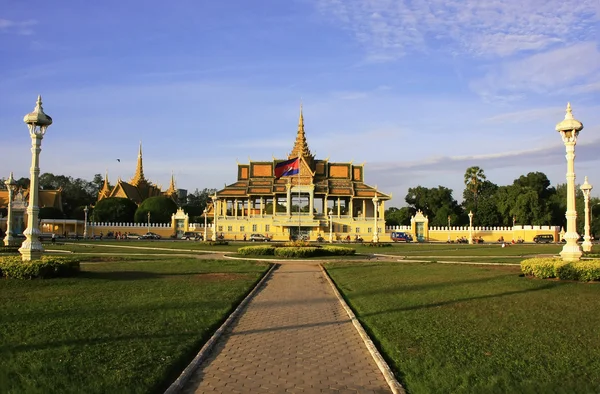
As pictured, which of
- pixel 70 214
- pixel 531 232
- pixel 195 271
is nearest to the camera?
pixel 195 271

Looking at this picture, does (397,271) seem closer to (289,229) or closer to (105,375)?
(105,375)

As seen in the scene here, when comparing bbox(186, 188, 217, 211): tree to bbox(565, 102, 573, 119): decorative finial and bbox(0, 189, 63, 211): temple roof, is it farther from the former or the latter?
bbox(565, 102, 573, 119): decorative finial

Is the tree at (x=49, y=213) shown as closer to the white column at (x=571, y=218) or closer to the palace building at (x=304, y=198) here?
the palace building at (x=304, y=198)

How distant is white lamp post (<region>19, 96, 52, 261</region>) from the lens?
1644 centimetres

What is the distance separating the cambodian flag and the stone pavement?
59.7 metres

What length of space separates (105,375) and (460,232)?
65960mm

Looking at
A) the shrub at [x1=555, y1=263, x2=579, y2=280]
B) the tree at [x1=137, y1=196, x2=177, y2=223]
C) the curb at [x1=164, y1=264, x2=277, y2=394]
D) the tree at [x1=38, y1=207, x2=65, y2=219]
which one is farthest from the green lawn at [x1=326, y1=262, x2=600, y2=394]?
the tree at [x1=38, y1=207, x2=65, y2=219]

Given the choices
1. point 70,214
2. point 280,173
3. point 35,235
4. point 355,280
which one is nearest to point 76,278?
point 35,235

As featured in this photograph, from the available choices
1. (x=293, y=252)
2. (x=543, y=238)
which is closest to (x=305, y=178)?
(x=543, y=238)

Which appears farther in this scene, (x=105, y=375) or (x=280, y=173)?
(x=280, y=173)

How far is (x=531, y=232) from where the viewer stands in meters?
67.2

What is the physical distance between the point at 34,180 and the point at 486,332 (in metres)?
14.1

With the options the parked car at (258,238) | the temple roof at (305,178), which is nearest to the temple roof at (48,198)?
the temple roof at (305,178)

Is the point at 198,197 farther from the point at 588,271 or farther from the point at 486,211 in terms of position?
the point at 588,271
